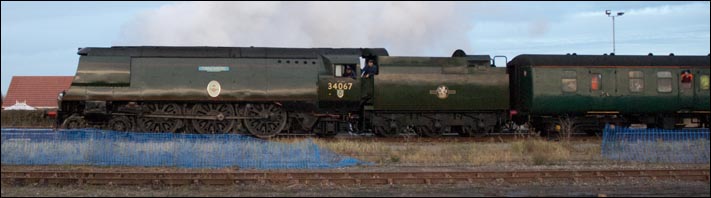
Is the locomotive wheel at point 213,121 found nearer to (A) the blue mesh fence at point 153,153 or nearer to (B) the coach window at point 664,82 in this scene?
(A) the blue mesh fence at point 153,153

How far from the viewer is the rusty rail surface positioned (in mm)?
11922

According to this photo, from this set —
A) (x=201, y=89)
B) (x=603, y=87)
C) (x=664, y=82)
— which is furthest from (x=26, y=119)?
(x=664, y=82)

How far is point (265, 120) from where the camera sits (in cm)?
2025

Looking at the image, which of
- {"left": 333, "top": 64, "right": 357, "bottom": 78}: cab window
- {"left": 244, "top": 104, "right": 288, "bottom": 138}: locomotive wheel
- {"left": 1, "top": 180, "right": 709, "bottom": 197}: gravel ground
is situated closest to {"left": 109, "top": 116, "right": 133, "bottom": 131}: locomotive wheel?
{"left": 244, "top": 104, "right": 288, "bottom": 138}: locomotive wheel

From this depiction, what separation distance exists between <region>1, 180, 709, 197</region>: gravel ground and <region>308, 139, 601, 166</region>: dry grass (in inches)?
127

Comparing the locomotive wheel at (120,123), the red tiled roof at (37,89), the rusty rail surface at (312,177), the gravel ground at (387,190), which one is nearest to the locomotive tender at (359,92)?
the locomotive wheel at (120,123)

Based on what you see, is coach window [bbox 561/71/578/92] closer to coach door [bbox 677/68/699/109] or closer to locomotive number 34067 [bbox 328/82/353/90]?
coach door [bbox 677/68/699/109]

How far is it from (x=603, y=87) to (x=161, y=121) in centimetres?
1388

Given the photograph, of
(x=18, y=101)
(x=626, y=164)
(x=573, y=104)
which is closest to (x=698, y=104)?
(x=573, y=104)

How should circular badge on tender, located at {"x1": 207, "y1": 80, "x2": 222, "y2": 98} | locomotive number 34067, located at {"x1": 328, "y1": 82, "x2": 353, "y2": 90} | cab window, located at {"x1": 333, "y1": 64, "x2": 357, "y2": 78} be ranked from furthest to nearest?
1. cab window, located at {"x1": 333, "y1": 64, "x2": 357, "y2": 78}
2. locomotive number 34067, located at {"x1": 328, "y1": 82, "x2": 353, "y2": 90}
3. circular badge on tender, located at {"x1": 207, "y1": 80, "x2": 222, "y2": 98}

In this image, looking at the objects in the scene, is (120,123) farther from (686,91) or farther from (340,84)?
(686,91)

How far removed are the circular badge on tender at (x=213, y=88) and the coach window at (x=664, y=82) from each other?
1391 cm

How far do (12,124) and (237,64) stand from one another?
9.93 meters

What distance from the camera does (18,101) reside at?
1645 inches
